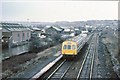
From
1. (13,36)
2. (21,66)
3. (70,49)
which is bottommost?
(21,66)

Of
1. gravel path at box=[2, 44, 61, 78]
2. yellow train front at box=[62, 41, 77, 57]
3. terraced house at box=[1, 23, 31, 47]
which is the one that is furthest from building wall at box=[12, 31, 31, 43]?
yellow train front at box=[62, 41, 77, 57]

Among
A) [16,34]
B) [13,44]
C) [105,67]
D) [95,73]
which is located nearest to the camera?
[95,73]

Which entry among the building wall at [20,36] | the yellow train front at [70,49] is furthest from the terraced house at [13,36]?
the yellow train front at [70,49]

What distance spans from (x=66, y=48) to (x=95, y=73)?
255 inches

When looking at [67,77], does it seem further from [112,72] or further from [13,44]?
[13,44]

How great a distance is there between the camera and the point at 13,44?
37.0 meters

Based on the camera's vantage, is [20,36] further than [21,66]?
Yes

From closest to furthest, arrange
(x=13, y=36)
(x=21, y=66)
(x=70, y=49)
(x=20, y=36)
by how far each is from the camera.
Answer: (x=21, y=66), (x=70, y=49), (x=13, y=36), (x=20, y=36)

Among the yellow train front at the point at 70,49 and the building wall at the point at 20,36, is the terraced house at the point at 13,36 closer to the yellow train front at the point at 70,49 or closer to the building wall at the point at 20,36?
the building wall at the point at 20,36

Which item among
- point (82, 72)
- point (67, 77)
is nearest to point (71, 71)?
point (82, 72)

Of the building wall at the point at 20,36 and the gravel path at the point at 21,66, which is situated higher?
the building wall at the point at 20,36

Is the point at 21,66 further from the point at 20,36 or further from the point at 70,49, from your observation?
the point at 20,36

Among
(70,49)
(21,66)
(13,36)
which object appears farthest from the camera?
(13,36)

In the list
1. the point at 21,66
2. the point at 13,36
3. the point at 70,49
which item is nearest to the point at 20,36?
the point at 13,36
